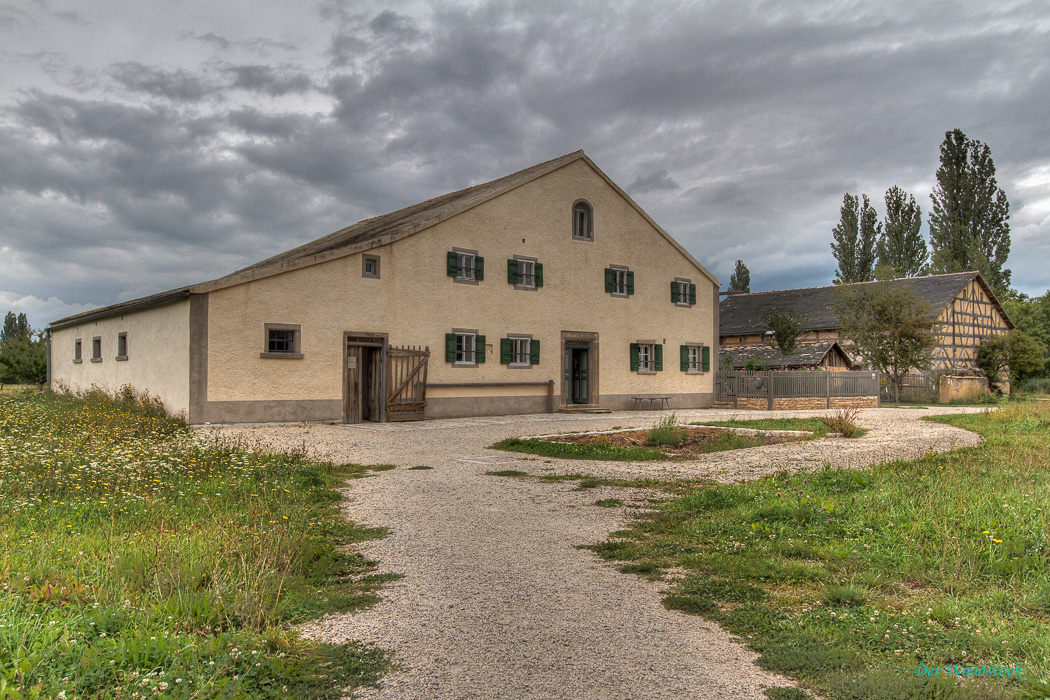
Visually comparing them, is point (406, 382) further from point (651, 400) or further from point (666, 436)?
point (651, 400)

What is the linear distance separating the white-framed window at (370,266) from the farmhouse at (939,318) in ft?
67.1

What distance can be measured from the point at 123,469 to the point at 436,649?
5.35 metres

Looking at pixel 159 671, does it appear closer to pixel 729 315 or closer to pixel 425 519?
pixel 425 519

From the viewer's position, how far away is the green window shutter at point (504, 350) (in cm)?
2173

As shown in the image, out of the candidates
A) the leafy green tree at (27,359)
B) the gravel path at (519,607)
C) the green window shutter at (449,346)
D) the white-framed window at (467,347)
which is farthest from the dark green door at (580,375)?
the leafy green tree at (27,359)

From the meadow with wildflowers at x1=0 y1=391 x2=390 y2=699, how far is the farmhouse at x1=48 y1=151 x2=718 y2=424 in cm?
903

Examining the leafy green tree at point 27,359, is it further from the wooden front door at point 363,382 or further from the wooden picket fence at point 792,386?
the wooden picket fence at point 792,386

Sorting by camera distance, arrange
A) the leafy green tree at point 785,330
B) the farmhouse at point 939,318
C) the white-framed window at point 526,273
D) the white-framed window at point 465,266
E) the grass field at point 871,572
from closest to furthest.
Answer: the grass field at point 871,572 → the white-framed window at point 465,266 → the white-framed window at point 526,273 → the leafy green tree at point 785,330 → the farmhouse at point 939,318

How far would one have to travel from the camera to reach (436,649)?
354cm

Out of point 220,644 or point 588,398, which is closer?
point 220,644

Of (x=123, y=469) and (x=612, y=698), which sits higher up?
(x=123, y=469)

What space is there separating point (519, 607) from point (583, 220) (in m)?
21.1

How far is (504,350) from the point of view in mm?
21781

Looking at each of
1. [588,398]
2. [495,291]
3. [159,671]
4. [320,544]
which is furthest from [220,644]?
[588,398]
